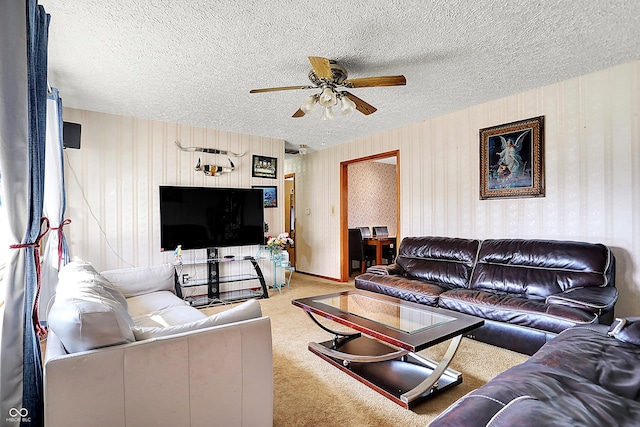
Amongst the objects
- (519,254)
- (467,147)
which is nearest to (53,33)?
(467,147)

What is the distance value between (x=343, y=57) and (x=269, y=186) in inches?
118

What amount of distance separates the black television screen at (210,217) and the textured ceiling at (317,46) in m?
1.26

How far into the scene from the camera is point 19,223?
1450mm

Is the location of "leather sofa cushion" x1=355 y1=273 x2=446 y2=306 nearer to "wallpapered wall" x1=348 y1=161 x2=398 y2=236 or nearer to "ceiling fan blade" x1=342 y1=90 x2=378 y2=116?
"ceiling fan blade" x1=342 y1=90 x2=378 y2=116

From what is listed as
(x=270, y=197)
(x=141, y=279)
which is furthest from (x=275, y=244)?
(x=141, y=279)

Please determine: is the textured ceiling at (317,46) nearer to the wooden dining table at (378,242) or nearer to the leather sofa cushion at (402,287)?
the leather sofa cushion at (402,287)

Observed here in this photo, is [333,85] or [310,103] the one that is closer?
[310,103]

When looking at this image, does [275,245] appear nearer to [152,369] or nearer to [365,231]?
[365,231]

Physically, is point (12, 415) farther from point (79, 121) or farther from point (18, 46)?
point (79, 121)

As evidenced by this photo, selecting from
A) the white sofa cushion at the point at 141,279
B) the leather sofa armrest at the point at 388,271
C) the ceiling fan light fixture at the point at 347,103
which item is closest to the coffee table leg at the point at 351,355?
the leather sofa armrest at the point at 388,271

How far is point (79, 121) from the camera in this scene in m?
3.89

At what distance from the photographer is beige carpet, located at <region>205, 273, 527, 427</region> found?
1.79 metres

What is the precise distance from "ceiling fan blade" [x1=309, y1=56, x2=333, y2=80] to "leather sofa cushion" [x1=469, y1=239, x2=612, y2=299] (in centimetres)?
253

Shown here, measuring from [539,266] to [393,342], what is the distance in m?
2.10
